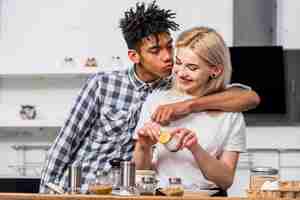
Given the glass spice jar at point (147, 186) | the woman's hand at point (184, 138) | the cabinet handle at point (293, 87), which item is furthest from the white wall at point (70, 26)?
the glass spice jar at point (147, 186)

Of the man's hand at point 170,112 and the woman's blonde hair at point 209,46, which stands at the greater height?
the woman's blonde hair at point 209,46

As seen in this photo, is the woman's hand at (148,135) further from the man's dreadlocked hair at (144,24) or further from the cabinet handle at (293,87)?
the cabinet handle at (293,87)

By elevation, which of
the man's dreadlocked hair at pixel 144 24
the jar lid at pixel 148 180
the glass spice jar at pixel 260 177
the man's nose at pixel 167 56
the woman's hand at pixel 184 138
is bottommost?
the glass spice jar at pixel 260 177

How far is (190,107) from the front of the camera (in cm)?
178

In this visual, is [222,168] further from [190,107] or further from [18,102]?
[18,102]

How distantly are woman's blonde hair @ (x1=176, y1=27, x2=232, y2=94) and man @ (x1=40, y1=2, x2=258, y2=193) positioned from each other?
6.7 inches

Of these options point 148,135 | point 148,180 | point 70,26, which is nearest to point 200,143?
point 148,135

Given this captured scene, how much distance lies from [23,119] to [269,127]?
5.22 feet

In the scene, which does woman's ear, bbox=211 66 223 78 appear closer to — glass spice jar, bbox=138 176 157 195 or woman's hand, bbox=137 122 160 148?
woman's hand, bbox=137 122 160 148

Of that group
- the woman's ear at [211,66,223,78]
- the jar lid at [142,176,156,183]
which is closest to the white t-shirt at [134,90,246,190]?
the woman's ear at [211,66,223,78]

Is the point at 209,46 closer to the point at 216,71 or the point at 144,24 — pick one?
the point at 216,71

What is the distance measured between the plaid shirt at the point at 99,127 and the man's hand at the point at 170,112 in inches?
9.0

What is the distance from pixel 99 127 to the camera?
210 centimetres

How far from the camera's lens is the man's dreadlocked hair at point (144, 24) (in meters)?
2.03
